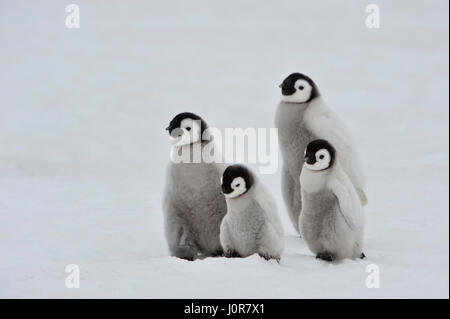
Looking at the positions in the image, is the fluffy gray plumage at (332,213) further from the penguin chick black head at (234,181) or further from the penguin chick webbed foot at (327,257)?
the penguin chick black head at (234,181)

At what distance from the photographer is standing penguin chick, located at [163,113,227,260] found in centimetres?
444

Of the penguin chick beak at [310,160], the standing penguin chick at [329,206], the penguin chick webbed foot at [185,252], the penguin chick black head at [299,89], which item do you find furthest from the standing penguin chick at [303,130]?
the penguin chick webbed foot at [185,252]

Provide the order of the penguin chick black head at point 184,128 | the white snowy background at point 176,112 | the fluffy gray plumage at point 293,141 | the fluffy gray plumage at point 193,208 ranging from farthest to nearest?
the fluffy gray plumage at point 293,141 → the fluffy gray plumage at point 193,208 → the penguin chick black head at point 184,128 → the white snowy background at point 176,112

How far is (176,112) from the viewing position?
9.84 m

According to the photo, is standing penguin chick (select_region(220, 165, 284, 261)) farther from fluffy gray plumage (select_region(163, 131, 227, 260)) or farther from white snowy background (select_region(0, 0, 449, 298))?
fluffy gray plumage (select_region(163, 131, 227, 260))

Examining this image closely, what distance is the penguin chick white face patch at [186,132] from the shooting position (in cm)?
439

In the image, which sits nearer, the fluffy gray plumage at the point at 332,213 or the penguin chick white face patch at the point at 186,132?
the fluffy gray plumage at the point at 332,213

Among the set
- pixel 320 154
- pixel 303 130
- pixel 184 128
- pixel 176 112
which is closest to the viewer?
pixel 320 154

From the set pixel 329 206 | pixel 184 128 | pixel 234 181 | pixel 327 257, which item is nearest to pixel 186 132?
pixel 184 128

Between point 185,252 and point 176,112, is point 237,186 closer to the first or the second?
point 185,252

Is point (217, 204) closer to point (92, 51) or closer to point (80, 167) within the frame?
point (80, 167)

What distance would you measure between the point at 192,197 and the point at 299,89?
40.6 inches

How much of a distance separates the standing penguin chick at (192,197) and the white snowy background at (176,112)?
0.30m

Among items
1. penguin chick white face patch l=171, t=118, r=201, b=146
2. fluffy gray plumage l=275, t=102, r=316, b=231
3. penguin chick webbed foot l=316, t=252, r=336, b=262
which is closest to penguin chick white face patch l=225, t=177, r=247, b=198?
penguin chick white face patch l=171, t=118, r=201, b=146
